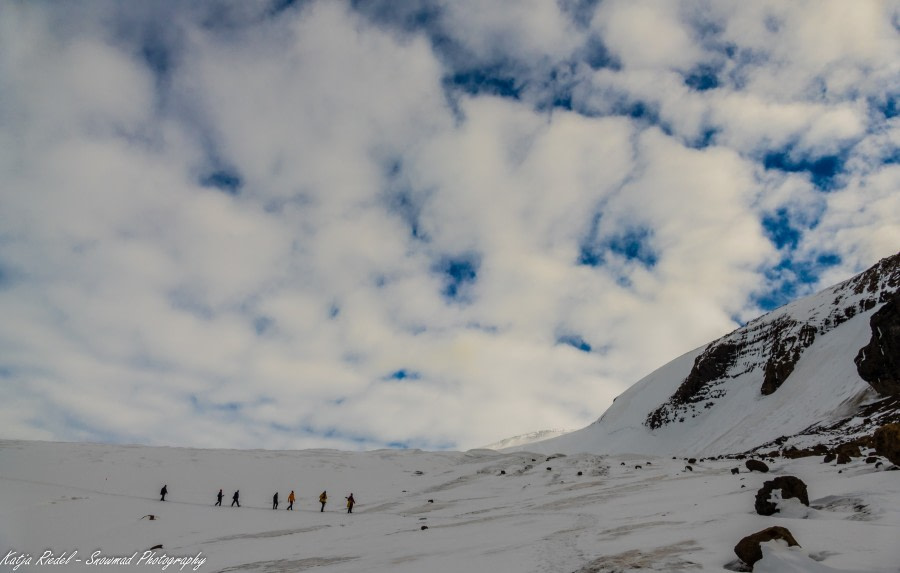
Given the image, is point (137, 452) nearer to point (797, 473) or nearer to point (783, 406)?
point (797, 473)

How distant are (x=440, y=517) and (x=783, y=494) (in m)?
16.3

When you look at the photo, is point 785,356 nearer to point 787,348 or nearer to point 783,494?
point 787,348

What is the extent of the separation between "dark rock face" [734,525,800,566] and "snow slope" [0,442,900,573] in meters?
0.19

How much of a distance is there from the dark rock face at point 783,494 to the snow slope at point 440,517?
0.28 meters

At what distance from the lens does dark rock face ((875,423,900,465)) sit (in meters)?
13.4

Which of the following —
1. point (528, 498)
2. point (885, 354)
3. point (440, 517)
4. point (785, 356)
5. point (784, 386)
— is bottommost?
point (440, 517)

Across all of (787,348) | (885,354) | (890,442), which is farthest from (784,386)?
(890,442)

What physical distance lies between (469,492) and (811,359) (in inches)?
2051

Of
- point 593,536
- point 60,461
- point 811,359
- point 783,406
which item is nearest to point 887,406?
point 783,406

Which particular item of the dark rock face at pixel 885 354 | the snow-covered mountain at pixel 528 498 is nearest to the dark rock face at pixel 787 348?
the dark rock face at pixel 885 354

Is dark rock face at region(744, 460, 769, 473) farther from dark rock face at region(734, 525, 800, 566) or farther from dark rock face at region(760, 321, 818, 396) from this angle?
dark rock face at region(760, 321, 818, 396)

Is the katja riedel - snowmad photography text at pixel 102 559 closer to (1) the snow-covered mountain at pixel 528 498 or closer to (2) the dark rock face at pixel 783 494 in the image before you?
(1) the snow-covered mountain at pixel 528 498

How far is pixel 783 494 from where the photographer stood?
1170cm

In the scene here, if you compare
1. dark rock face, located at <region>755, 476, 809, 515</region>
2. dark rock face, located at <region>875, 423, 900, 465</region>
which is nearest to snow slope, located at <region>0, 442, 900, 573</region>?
dark rock face, located at <region>755, 476, 809, 515</region>
